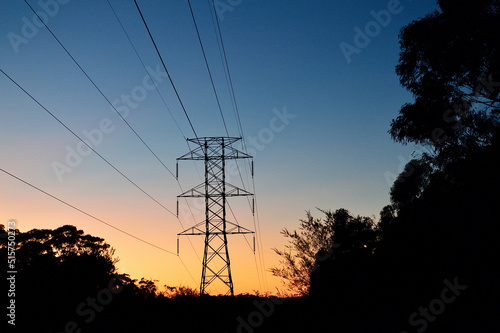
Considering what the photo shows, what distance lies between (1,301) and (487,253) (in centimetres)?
1843

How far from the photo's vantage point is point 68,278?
2023 centimetres

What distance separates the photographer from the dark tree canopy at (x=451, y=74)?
770 inches

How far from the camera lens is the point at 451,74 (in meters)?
21.1

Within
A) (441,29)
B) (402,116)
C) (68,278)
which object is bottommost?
(68,278)

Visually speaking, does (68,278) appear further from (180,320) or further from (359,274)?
(359,274)

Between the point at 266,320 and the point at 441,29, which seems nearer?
the point at 266,320

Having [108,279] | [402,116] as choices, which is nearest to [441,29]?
[402,116]

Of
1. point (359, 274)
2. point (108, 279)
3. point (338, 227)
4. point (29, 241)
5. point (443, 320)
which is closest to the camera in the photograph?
point (443, 320)

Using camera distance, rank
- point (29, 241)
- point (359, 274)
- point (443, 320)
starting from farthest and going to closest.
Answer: point (29, 241) < point (359, 274) < point (443, 320)

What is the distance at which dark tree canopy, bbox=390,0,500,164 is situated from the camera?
19.6 metres

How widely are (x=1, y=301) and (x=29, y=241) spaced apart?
102ft

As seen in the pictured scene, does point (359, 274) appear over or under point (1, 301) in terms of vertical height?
under

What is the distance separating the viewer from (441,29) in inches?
822

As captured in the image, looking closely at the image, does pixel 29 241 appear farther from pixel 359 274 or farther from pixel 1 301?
pixel 359 274
